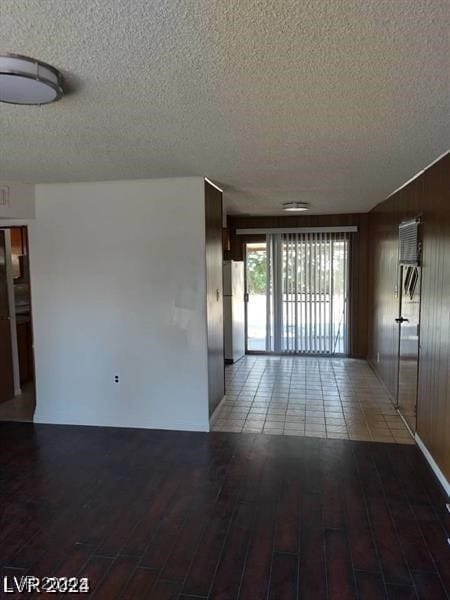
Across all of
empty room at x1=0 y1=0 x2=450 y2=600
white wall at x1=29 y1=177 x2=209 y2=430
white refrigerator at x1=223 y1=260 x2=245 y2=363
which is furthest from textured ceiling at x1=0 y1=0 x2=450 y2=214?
white refrigerator at x1=223 y1=260 x2=245 y2=363

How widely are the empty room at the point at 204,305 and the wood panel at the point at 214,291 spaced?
0.16 ft

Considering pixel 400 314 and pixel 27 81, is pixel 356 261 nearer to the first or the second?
pixel 400 314

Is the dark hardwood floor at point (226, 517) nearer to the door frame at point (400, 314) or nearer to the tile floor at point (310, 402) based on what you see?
the tile floor at point (310, 402)

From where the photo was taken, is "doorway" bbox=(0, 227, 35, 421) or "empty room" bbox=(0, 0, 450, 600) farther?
"doorway" bbox=(0, 227, 35, 421)

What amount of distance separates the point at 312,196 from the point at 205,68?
342 cm

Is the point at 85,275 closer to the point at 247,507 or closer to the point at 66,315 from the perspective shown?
the point at 66,315

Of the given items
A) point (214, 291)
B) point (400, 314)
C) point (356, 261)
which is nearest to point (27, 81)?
point (214, 291)

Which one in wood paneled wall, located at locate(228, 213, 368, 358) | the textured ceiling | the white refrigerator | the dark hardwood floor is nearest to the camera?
the textured ceiling

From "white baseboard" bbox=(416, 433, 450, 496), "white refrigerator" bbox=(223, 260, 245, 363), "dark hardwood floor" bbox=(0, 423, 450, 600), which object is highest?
"white refrigerator" bbox=(223, 260, 245, 363)

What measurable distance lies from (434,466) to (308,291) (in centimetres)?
408

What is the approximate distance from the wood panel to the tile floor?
0.32m

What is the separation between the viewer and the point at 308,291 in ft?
22.7

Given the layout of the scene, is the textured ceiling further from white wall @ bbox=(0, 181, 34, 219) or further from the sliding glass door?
the sliding glass door

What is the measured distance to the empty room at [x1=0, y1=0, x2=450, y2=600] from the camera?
1.52 meters
